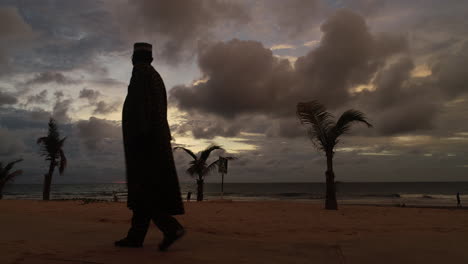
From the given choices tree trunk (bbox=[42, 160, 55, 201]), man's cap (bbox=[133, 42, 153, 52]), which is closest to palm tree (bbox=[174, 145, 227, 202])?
tree trunk (bbox=[42, 160, 55, 201])

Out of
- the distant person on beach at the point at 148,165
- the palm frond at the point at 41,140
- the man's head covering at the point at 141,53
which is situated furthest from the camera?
the palm frond at the point at 41,140

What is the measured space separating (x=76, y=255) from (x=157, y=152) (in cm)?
131

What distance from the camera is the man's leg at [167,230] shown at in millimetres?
3713

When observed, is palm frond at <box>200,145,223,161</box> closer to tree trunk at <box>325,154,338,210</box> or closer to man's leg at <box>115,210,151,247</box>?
tree trunk at <box>325,154,338,210</box>

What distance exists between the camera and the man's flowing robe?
3857 millimetres

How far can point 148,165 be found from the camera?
3.89 meters

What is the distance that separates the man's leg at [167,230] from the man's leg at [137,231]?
23 cm

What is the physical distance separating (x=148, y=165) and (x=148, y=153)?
5.4 inches

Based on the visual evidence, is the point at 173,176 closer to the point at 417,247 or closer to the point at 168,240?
the point at 168,240

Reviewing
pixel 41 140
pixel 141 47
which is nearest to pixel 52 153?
pixel 41 140

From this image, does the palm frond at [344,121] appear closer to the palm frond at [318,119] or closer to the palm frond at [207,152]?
the palm frond at [318,119]

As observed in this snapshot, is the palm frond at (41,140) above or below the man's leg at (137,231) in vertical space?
above

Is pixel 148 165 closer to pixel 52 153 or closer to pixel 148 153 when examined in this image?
pixel 148 153

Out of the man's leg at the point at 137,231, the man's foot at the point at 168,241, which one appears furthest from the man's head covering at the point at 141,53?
the man's foot at the point at 168,241
